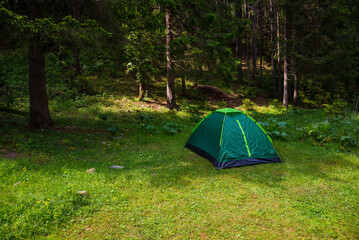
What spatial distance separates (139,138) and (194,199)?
5360mm

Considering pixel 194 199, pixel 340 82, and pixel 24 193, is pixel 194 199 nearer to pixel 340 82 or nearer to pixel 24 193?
pixel 24 193

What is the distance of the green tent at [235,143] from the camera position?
6781 mm

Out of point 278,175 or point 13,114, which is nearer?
point 278,175

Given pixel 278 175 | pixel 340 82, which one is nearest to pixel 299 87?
pixel 340 82

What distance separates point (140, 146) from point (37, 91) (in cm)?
467

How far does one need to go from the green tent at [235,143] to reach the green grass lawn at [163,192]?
282mm

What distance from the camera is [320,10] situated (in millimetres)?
18469

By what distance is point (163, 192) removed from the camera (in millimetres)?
5082

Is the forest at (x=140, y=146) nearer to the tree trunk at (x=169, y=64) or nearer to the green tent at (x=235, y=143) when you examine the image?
the tree trunk at (x=169, y=64)

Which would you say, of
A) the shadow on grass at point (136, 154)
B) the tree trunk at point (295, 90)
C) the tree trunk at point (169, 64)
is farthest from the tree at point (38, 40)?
the tree trunk at point (295, 90)

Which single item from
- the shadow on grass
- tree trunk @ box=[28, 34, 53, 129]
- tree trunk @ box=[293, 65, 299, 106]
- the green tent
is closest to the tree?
tree trunk @ box=[28, 34, 53, 129]

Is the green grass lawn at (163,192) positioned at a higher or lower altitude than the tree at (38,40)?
lower

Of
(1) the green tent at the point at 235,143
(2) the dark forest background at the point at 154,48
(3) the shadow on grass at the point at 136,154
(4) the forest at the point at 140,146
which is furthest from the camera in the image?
(2) the dark forest background at the point at 154,48

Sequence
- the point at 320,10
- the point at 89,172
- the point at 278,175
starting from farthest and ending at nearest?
the point at 320,10 → the point at 278,175 → the point at 89,172
